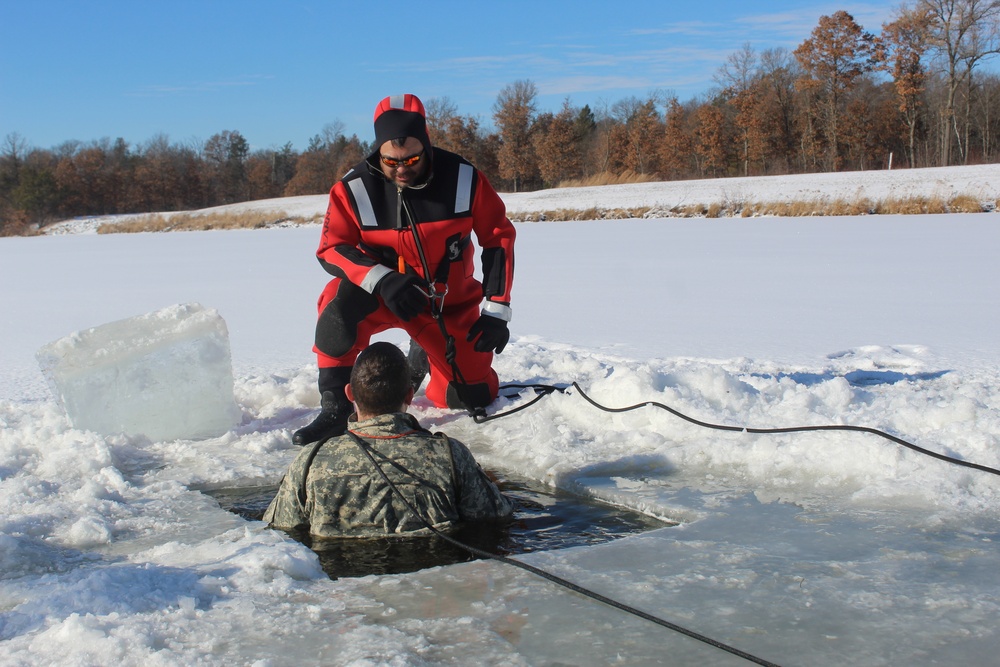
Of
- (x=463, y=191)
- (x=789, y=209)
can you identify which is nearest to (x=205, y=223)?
(x=789, y=209)

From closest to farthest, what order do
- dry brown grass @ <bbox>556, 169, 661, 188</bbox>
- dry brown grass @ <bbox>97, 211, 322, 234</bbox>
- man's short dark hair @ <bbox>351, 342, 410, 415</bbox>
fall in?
man's short dark hair @ <bbox>351, 342, 410, 415</bbox>, dry brown grass @ <bbox>97, 211, 322, 234</bbox>, dry brown grass @ <bbox>556, 169, 661, 188</bbox>

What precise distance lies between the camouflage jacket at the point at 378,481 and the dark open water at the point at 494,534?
52 millimetres

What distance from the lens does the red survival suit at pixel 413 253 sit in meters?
3.52

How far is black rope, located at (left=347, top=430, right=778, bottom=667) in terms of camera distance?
1706mm

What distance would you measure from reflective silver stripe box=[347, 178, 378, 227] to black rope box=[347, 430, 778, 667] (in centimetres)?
139

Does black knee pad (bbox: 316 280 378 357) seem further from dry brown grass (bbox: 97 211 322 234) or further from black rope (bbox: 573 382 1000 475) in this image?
dry brown grass (bbox: 97 211 322 234)

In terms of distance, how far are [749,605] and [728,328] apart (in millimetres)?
4084

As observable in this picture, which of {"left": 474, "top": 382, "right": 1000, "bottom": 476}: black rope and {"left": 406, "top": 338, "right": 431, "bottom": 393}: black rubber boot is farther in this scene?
{"left": 406, "top": 338, "right": 431, "bottom": 393}: black rubber boot

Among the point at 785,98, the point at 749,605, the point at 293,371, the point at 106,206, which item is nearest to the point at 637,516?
the point at 749,605

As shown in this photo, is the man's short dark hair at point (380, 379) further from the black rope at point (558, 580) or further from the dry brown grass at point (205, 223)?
the dry brown grass at point (205, 223)

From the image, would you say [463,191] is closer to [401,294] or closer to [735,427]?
[401,294]

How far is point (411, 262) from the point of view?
144 inches

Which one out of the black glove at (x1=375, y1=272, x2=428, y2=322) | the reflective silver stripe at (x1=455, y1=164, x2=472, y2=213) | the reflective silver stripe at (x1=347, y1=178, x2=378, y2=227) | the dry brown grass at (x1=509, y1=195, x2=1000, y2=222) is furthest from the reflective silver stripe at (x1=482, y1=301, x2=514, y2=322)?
the dry brown grass at (x1=509, y1=195, x2=1000, y2=222)

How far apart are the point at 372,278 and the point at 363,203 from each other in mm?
370
